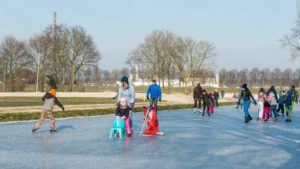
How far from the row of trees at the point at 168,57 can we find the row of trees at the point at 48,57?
6.77 m

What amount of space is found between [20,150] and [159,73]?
191ft

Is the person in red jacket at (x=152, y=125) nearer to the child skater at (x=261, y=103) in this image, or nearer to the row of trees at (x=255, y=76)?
the child skater at (x=261, y=103)

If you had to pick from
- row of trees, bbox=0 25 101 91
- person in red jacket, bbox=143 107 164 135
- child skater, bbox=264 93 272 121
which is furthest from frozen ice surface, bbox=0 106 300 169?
row of trees, bbox=0 25 101 91

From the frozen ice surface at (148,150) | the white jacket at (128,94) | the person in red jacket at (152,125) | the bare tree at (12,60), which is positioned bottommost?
the frozen ice surface at (148,150)

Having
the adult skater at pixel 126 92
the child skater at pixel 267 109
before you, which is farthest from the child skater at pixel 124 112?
the child skater at pixel 267 109

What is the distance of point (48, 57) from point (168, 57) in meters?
18.2

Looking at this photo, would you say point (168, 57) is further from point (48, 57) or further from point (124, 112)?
point (124, 112)

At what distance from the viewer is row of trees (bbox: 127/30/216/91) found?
223 ft

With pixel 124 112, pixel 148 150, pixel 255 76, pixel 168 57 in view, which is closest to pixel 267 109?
pixel 124 112

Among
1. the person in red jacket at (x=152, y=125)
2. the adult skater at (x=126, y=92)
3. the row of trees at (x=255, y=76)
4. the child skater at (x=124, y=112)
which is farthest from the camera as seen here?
the row of trees at (x=255, y=76)

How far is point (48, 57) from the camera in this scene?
2702 inches

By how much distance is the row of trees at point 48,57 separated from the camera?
67.0 m

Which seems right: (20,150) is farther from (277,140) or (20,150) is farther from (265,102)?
(265,102)

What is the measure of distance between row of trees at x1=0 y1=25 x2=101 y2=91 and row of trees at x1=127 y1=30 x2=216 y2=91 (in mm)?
6775
